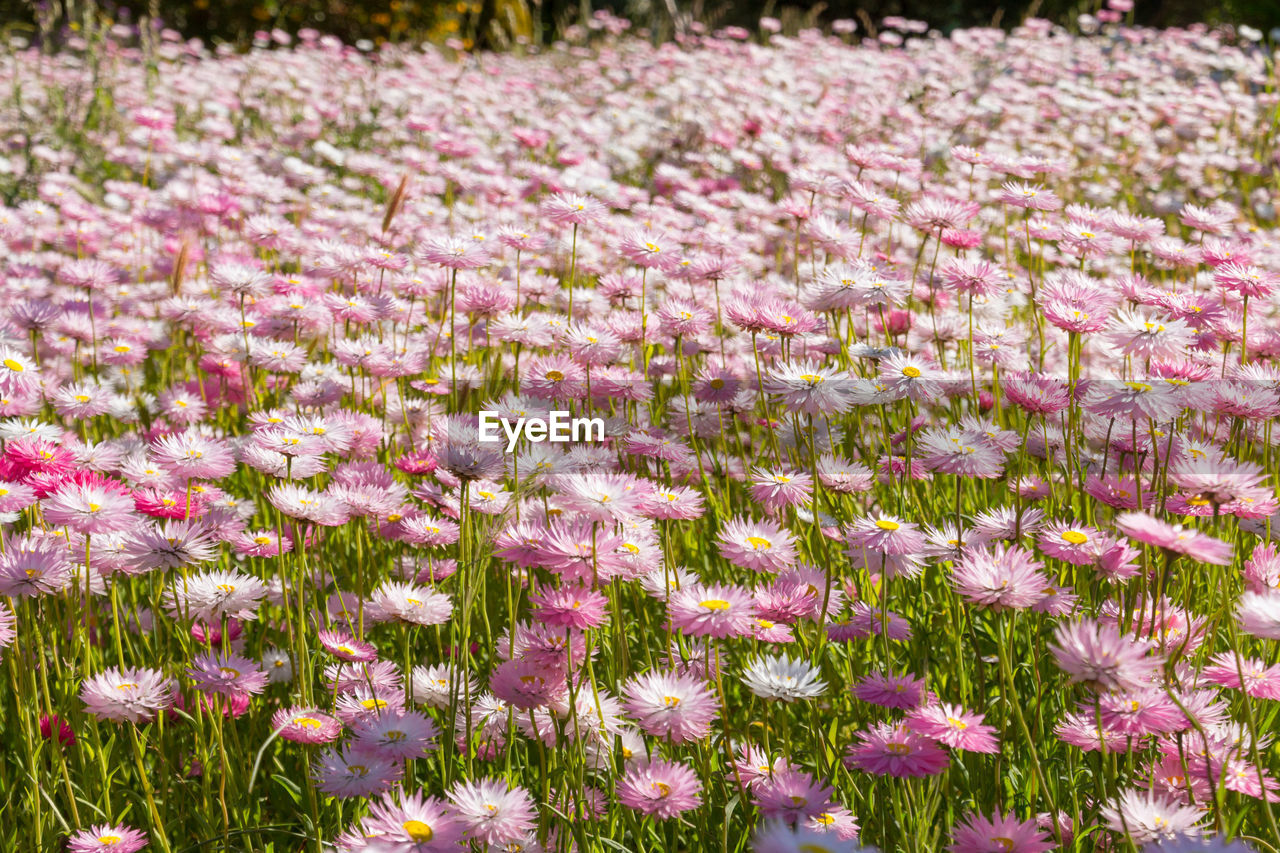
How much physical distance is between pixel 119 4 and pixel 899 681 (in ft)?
50.3

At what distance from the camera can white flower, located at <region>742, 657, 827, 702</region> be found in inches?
52.4

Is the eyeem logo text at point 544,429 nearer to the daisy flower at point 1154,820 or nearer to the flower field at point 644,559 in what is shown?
the flower field at point 644,559

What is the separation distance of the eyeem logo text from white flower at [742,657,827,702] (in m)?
0.62

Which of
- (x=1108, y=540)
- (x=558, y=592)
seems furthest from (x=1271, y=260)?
(x=558, y=592)

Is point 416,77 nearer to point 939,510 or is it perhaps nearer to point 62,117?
point 62,117

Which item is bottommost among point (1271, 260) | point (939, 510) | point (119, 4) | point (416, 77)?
point (939, 510)

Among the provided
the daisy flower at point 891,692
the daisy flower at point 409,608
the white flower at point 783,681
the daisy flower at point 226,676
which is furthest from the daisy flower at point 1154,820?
the daisy flower at point 226,676

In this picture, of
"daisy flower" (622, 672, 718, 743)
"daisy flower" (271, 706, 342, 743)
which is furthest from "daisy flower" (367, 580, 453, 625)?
"daisy flower" (622, 672, 718, 743)

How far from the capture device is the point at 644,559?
1545 mm

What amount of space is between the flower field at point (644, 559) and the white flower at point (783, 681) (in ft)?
0.05

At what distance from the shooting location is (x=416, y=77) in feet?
22.8

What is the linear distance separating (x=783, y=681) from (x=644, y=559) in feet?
0.97

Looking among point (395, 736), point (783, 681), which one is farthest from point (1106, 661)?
point (395, 736)

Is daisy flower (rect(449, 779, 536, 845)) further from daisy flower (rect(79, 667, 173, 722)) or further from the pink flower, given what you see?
the pink flower
